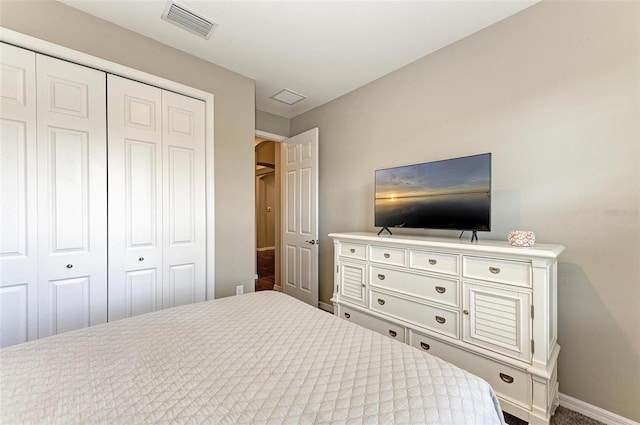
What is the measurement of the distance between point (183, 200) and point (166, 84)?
3.37 ft

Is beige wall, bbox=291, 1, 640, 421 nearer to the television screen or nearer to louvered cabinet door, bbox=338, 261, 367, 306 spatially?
the television screen

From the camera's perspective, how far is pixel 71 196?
192 cm

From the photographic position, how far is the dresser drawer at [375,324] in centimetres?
210

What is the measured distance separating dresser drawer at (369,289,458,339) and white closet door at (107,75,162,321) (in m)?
1.90

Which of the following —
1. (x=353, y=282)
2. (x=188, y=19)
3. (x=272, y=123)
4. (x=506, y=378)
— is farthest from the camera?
(x=272, y=123)

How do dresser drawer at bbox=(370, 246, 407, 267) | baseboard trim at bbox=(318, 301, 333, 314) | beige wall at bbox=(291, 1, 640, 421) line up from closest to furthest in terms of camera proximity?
beige wall at bbox=(291, 1, 640, 421) → dresser drawer at bbox=(370, 246, 407, 267) → baseboard trim at bbox=(318, 301, 333, 314)

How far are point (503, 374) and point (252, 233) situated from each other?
2375 millimetres

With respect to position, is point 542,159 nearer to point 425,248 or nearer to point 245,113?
point 425,248

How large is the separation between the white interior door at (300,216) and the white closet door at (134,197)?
5.48 feet

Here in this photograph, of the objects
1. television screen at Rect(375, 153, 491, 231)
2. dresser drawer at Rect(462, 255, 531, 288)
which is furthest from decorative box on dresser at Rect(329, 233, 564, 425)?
television screen at Rect(375, 153, 491, 231)

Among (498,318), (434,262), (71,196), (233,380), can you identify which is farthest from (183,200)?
(498,318)

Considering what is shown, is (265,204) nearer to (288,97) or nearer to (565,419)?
(288,97)

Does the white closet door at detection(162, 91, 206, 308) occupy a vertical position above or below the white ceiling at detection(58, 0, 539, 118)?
below

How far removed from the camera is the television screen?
1856 mm
